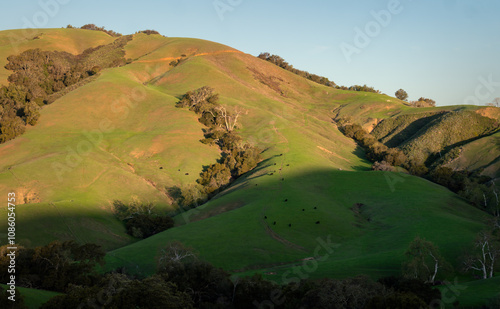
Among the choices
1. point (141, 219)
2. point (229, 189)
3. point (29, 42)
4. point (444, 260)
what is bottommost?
point (444, 260)

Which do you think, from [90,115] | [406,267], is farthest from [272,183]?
A: [90,115]

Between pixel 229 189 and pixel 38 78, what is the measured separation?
11310 cm

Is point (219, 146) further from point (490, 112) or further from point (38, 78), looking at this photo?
point (38, 78)

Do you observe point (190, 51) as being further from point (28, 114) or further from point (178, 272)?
point (178, 272)

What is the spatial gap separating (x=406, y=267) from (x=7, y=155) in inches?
3342

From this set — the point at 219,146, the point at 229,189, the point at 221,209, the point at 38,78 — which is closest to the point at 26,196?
the point at 221,209

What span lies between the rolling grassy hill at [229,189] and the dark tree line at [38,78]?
4103mm

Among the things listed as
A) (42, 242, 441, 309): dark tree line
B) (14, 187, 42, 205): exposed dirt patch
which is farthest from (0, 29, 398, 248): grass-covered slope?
(42, 242, 441, 309): dark tree line

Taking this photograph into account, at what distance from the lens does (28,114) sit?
326ft

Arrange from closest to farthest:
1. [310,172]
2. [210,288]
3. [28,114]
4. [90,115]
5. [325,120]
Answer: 1. [210,288]
2. [310,172]
3. [28,114]
4. [90,115]
5. [325,120]

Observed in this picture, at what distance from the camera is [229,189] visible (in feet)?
261

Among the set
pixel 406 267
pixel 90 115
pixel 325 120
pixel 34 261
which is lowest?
pixel 406 267

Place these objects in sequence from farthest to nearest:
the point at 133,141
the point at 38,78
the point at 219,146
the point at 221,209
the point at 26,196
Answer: the point at 38,78 < the point at 219,146 < the point at 133,141 < the point at 26,196 < the point at 221,209

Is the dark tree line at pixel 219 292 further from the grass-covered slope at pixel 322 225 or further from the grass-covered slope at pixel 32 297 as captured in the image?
the grass-covered slope at pixel 322 225
